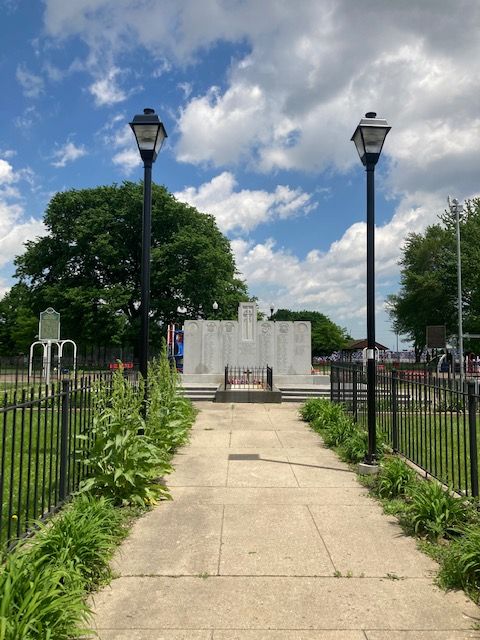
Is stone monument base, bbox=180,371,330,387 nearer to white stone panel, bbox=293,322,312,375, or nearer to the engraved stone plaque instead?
the engraved stone plaque

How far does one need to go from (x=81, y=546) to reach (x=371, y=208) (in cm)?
593

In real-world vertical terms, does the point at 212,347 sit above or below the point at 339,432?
above

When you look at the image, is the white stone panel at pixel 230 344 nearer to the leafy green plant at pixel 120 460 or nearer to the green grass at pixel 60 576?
the leafy green plant at pixel 120 460

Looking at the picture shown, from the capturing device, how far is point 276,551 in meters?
4.19

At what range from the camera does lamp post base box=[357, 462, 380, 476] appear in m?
6.70

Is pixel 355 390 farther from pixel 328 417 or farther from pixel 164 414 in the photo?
pixel 164 414

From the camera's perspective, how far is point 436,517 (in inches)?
180

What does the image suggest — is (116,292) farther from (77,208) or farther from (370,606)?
(370,606)

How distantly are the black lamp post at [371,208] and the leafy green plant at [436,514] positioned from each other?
2081 millimetres

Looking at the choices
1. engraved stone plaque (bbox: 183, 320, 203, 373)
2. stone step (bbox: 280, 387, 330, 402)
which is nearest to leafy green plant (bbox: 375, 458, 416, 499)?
stone step (bbox: 280, 387, 330, 402)

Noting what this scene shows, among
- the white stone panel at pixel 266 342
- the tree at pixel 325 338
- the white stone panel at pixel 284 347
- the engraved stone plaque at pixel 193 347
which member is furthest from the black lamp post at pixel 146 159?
the tree at pixel 325 338

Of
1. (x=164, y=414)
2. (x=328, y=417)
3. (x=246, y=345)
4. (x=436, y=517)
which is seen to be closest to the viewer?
(x=436, y=517)

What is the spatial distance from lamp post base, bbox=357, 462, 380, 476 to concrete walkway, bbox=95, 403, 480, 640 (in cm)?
37

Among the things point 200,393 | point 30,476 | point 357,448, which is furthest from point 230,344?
point 30,476
